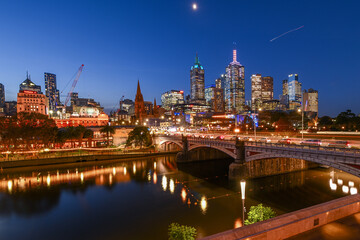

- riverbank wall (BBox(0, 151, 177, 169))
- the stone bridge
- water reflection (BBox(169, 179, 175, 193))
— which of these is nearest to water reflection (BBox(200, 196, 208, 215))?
water reflection (BBox(169, 179, 175, 193))

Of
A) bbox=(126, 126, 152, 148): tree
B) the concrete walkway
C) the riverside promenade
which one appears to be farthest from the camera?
bbox=(126, 126, 152, 148): tree

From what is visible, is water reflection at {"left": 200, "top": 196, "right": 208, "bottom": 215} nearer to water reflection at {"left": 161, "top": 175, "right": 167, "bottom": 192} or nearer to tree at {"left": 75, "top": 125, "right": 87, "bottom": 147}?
water reflection at {"left": 161, "top": 175, "right": 167, "bottom": 192}

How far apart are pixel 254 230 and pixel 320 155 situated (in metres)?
26.4

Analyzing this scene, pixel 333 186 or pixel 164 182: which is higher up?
pixel 333 186

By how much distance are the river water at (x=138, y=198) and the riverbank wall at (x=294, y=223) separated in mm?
15987

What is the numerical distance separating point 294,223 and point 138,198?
31.5 metres

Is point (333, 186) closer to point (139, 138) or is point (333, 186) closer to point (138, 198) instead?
point (138, 198)

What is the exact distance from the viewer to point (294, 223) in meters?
9.62

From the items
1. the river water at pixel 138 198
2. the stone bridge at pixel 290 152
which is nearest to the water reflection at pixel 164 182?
the river water at pixel 138 198

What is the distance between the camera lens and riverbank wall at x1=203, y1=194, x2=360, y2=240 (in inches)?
350

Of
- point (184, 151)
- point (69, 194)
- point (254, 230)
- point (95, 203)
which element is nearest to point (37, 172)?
point (69, 194)

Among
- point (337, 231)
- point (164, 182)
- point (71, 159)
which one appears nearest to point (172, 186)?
point (164, 182)

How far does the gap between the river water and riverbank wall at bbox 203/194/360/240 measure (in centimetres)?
1599

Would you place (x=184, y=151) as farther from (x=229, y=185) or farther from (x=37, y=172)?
(x=37, y=172)
